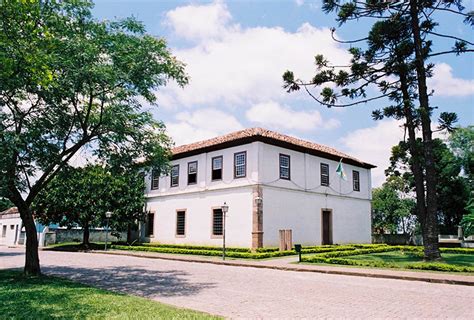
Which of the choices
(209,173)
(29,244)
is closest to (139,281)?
(29,244)

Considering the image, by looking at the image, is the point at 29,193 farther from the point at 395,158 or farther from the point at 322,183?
the point at 322,183

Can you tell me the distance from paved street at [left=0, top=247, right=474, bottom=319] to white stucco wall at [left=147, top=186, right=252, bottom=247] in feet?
30.1

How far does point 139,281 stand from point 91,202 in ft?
60.7

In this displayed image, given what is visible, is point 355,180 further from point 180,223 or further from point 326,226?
point 180,223

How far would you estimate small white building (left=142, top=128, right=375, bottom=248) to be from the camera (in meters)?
23.7

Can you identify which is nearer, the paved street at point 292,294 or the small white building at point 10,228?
the paved street at point 292,294

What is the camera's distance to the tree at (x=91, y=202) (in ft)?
93.4

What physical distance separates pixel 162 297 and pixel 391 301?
5.31 metres

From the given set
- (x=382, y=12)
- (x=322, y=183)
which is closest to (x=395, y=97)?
(x=382, y=12)

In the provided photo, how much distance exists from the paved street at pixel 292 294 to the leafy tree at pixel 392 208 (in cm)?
3682

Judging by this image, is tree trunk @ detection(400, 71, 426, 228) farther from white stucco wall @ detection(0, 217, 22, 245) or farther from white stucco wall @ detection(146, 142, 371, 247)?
white stucco wall @ detection(0, 217, 22, 245)

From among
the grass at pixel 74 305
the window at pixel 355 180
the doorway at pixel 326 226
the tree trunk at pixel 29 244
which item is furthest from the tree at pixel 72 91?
the window at pixel 355 180

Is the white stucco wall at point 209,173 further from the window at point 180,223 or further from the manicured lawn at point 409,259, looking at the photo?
the manicured lawn at point 409,259

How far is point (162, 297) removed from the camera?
9500 mm
